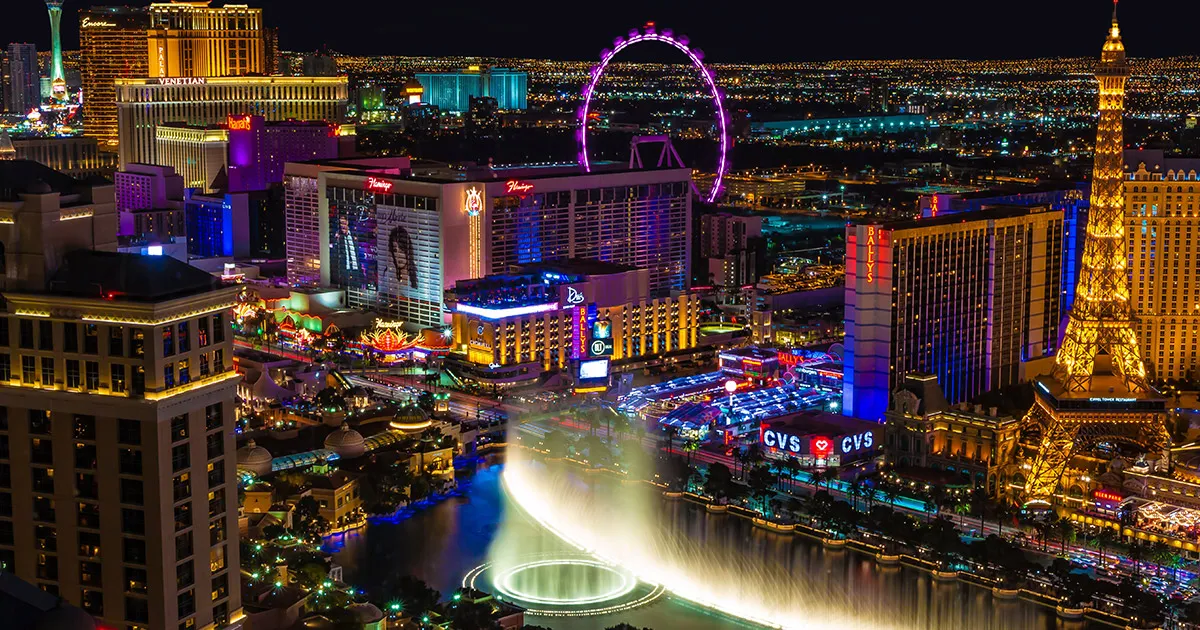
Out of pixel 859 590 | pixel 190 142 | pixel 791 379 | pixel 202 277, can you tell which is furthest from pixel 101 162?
pixel 202 277

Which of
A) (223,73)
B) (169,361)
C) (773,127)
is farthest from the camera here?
(773,127)

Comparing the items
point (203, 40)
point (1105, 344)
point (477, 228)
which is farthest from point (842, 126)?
point (1105, 344)

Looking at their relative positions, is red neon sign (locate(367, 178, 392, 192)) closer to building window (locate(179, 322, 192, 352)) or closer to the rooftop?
the rooftop

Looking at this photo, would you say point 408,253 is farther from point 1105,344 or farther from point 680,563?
point 680,563

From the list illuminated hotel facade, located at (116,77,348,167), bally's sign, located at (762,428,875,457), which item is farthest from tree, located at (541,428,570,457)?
illuminated hotel facade, located at (116,77,348,167)

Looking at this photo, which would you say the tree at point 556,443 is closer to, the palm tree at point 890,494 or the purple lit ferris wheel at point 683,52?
the palm tree at point 890,494

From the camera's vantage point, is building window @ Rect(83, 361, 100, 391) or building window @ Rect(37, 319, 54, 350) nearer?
building window @ Rect(83, 361, 100, 391)

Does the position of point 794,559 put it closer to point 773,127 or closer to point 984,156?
point 984,156
